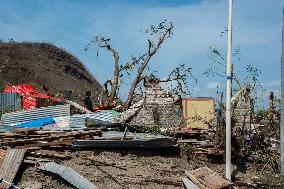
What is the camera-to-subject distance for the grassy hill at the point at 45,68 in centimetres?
4512

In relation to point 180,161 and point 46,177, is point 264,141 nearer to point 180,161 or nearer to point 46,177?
point 180,161

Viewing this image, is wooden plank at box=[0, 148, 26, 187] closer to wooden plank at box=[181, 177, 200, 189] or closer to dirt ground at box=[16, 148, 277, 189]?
dirt ground at box=[16, 148, 277, 189]

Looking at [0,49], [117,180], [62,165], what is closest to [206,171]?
[117,180]

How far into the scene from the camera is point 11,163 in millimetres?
9031

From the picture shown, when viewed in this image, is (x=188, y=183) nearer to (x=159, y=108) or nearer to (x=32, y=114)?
(x=32, y=114)

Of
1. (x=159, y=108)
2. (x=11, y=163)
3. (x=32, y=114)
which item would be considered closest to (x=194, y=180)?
(x=11, y=163)

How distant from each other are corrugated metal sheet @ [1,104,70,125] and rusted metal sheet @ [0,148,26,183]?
3.80 metres

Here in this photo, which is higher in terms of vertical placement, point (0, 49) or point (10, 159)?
point (0, 49)

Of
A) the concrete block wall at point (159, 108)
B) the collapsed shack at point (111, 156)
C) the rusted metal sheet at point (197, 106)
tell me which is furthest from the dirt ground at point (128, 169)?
the rusted metal sheet at point (197, 106)

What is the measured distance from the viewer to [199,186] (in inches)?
375

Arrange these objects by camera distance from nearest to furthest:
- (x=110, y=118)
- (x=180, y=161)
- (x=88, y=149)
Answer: (x=88, y=149) → (x=180, y=161) → (x=110, y=118)

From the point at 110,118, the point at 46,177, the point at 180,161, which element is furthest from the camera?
the point at 110,118

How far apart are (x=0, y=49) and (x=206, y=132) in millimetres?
38276

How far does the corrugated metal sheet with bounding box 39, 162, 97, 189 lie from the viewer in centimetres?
869
